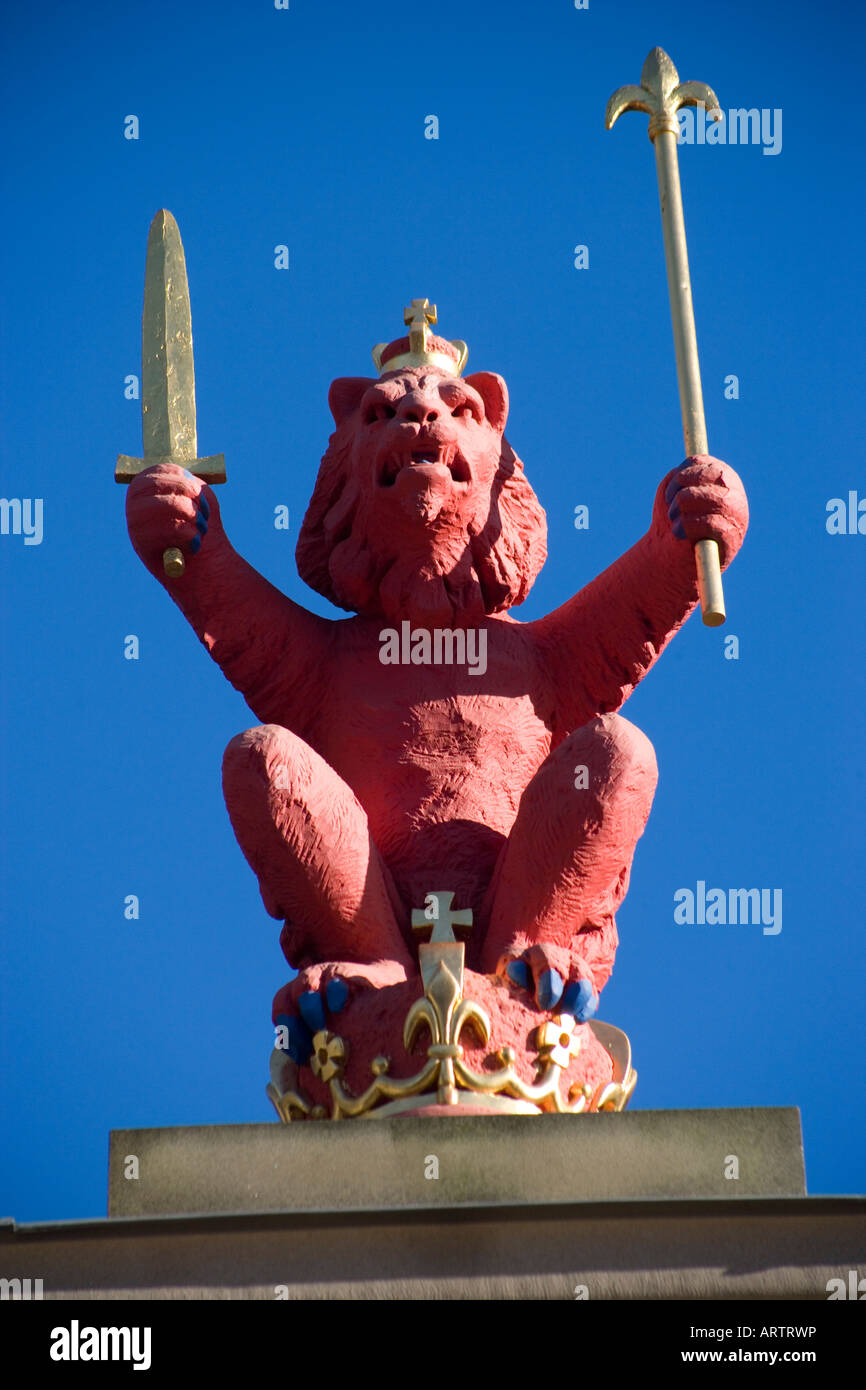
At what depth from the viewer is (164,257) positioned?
24.7 ft

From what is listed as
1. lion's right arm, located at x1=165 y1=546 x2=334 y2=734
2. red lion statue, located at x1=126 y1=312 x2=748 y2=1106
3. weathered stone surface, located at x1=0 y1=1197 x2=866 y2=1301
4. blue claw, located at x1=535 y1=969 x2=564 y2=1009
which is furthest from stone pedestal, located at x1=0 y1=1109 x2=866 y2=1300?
lion's right arm, located at x1=165 y1=546 x2=334 y2=734

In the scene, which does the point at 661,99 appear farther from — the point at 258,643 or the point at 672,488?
the point at 258,643

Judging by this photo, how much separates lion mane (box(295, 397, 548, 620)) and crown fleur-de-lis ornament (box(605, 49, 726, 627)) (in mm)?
639

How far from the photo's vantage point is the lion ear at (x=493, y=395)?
298 inches

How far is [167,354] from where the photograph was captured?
732cm

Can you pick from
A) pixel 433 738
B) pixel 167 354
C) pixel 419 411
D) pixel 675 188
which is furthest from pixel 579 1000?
pixel 675 188

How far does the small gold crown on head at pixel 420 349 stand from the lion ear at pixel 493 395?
3.3 inches

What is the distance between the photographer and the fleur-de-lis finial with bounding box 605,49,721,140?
7535 mm

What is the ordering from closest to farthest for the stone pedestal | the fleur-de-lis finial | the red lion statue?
the stone pedestal, the red lion statue, the fleur-de-lis finial

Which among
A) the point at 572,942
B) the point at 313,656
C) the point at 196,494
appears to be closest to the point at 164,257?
the point at 196,494

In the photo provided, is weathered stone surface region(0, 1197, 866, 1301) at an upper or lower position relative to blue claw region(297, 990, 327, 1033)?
lower

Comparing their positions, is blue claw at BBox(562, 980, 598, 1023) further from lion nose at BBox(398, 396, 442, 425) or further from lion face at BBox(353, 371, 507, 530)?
lion nose at BBox(398, 396, 442, 425)

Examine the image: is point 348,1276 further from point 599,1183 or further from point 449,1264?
point 599,1183

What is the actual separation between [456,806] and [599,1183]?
155 cm
